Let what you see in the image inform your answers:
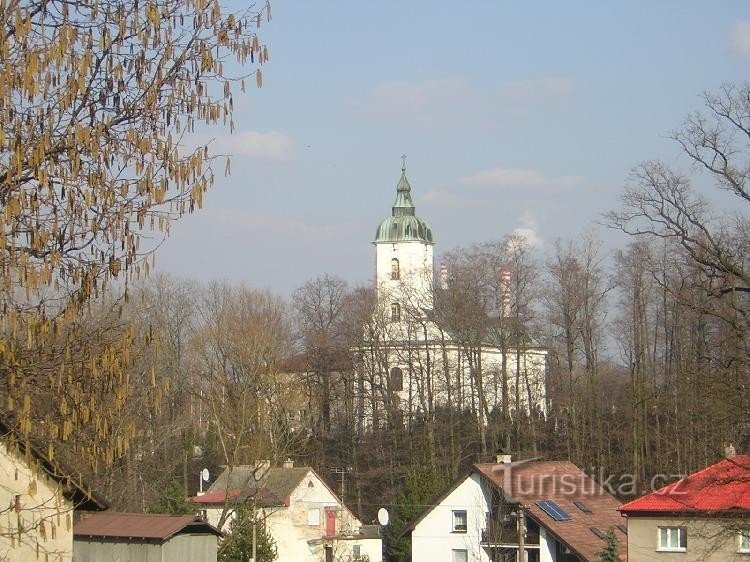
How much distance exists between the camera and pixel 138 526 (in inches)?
960

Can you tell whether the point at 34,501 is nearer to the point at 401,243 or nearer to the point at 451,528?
the point at 451,528

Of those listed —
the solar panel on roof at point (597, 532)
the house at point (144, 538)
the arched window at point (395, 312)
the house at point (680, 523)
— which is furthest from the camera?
the arched window at point (395, 312)

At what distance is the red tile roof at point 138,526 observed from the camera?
79.0ft

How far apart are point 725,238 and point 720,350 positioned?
2720 mm

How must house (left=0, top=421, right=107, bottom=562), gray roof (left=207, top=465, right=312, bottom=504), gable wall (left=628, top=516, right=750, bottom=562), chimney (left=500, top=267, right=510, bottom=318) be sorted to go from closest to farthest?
house (left=0, top=421, right=107, bottom=562) → gable wall (left=628, top=516, right=750, bottom=562) → gray roof (left=207, top=465, right=312, bottom=504) → chimney (left=500, top=267, right=510, bottom=318)

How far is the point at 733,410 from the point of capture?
19.9 metres

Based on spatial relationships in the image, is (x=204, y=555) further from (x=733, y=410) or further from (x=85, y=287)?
(x=85, y=287)

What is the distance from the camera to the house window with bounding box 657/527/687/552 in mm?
29344

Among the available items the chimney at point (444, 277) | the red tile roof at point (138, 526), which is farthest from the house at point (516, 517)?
the chimney at point (444, 277)

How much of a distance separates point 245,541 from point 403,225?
5569cm

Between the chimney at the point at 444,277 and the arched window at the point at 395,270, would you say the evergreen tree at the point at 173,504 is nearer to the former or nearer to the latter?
the chimney at the point at 444,277

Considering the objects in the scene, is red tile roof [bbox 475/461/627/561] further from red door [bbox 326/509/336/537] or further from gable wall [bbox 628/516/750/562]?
red door [bbox 326/509/336/537]

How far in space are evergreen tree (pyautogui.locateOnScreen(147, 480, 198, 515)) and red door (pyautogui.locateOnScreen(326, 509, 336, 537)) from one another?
22.6 ft

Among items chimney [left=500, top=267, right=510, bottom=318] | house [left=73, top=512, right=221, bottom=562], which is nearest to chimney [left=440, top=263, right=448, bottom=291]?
chimney [left=500, top=267, right=510, bottom=318]
